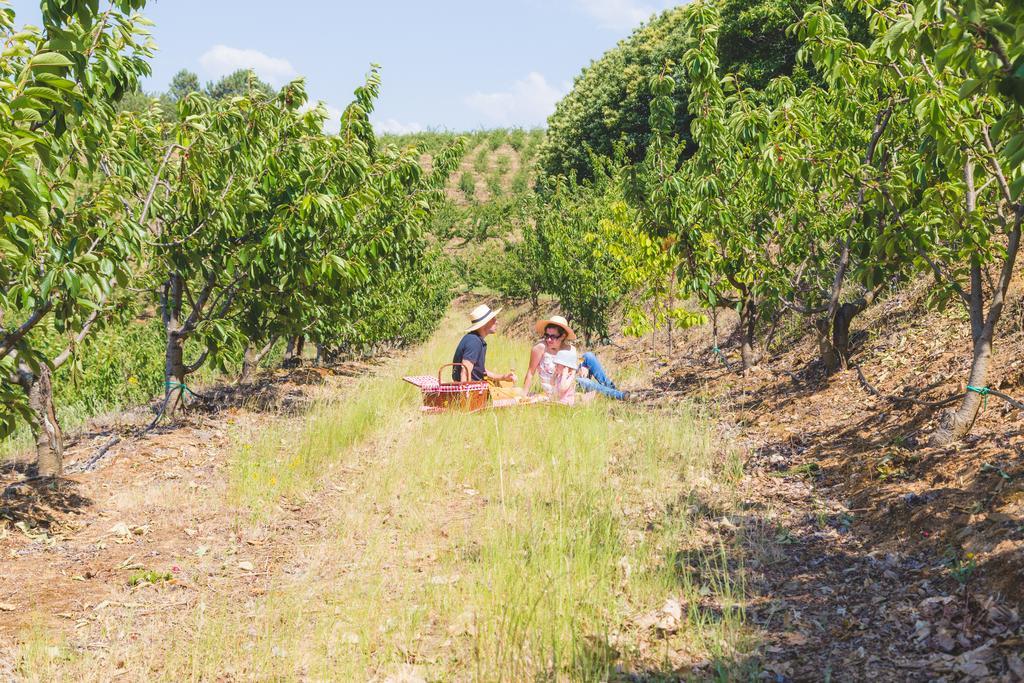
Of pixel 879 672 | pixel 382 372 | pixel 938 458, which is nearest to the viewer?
pixel 879 672

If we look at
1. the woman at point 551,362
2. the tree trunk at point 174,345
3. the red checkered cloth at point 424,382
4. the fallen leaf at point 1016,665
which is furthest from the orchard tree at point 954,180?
the tree trunk at point 174,345

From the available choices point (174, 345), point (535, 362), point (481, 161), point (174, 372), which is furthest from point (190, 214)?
point (481, 161)

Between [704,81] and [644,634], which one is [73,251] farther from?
[704,81]

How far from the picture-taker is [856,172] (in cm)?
692

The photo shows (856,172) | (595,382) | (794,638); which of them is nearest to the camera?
(794,638)

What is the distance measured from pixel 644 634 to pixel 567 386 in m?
4.95

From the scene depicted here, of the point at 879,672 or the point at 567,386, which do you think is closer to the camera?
the point at 879,672

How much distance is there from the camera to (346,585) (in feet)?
14.2

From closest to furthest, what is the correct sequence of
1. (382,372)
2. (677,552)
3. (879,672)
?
(879,672) < (677,552) < (382,372)

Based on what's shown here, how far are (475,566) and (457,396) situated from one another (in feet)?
12.3

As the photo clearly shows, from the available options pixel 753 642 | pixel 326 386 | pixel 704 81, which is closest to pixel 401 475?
pixel 753 642

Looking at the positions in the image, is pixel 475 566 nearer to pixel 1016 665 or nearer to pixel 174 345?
pixel 1016 665

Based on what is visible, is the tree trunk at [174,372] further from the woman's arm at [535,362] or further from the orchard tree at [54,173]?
the woman's arm at [535,362]

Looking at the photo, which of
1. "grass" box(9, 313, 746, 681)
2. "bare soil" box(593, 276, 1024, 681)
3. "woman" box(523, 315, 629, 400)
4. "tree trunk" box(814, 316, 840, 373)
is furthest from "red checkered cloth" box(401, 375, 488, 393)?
"tree trunk" box(814, 316, 840, 373)
